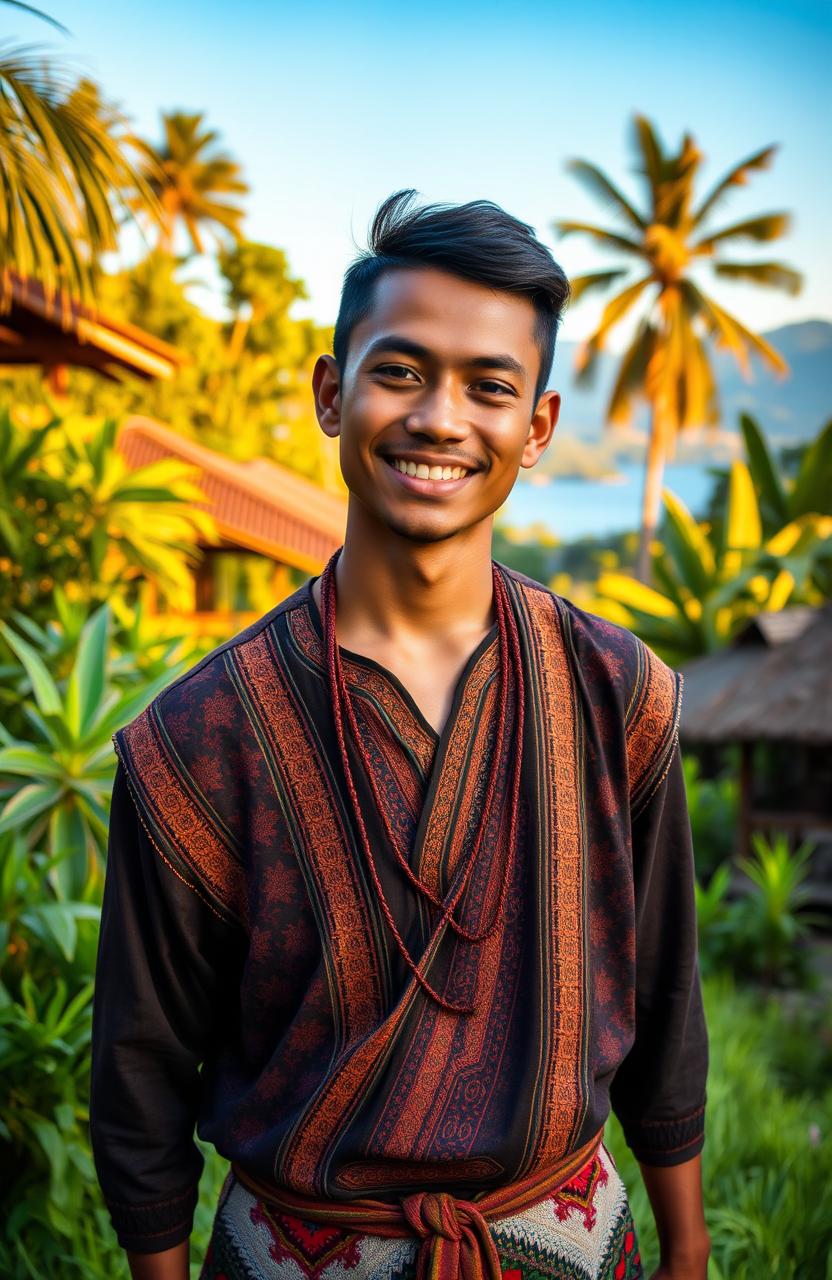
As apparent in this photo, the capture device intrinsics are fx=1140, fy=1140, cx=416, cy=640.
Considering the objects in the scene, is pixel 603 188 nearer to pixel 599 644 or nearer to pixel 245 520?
pixel 245 520

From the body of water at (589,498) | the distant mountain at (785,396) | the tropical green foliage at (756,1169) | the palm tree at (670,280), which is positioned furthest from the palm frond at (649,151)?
the body of water at (589,498)

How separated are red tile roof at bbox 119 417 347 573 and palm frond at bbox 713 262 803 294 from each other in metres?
14.4

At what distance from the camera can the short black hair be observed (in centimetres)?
140

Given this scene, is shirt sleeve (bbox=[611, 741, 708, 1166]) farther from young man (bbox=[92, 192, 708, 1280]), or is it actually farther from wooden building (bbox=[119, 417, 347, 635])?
wooden building (bbox=[119, 417, 347, 635])

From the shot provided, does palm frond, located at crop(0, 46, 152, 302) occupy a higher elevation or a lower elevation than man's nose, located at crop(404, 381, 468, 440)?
higher

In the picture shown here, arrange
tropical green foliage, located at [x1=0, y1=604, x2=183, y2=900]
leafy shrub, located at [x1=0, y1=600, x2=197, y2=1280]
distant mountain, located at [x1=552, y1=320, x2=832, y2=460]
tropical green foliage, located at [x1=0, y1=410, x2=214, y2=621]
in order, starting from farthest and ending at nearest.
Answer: distant mountain, located at [x1=552, y1=320, x2=832, y2=460] < tropical green foliage, located at [x1=0, y1=410, x2=214, y2=621] < tropical green foliage, located at [x1=0, y1=604, x2=183, y2=900] < leafy shrub, located at [x1=0, y1=600, x2=197, y2=1280]

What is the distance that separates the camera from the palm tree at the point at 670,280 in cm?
2580

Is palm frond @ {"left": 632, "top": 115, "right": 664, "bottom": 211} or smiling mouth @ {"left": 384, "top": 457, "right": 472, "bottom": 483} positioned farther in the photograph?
palm frond @ {"left": 632, "top": 115, "right": 664, "bottom": 211}

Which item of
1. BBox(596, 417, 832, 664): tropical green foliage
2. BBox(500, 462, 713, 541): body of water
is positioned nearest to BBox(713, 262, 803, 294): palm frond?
BBox(596, 417, 832, 664): tropical green foliage

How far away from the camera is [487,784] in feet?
4.79

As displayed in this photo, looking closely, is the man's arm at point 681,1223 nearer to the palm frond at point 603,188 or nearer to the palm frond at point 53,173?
the palm frond at point 53,173

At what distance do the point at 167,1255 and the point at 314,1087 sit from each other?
40 cm

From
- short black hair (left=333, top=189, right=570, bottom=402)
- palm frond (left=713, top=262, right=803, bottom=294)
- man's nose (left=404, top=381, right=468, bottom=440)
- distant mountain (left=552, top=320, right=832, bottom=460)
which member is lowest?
man's nose (left=404, top=381, right=468, bottom=440)

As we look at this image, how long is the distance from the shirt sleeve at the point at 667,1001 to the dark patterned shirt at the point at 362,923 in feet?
0.05
